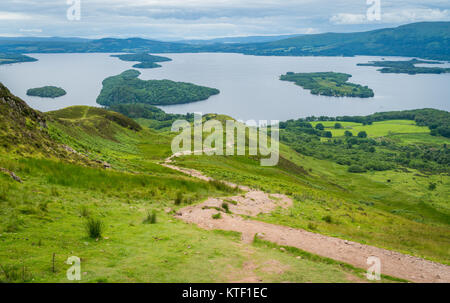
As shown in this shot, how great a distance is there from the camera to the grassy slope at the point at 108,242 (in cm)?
1055

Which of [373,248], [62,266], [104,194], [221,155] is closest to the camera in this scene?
[62,266]

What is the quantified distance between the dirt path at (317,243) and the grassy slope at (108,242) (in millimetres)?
1195

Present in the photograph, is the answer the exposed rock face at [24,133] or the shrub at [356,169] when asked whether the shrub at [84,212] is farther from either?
the shrub at [356,169]

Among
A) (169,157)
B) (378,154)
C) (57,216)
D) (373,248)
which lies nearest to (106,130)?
(169,157)

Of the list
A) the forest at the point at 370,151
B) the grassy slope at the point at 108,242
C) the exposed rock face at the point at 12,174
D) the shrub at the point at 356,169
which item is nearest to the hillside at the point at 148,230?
the grassy slope at the point at 108,242

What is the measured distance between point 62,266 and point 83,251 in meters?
1.63

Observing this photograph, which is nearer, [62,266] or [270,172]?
[62,266]

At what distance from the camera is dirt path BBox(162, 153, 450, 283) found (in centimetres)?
1350

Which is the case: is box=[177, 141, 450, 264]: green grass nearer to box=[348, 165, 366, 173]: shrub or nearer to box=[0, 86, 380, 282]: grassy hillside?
box=[348, 165, 366, 173]: shrub

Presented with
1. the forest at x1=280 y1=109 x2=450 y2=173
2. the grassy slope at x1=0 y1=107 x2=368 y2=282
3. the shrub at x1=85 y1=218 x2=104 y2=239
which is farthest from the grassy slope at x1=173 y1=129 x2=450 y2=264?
the forest at x1=280 y1=109 x2=450 y2=173

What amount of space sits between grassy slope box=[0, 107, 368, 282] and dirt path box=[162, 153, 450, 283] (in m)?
1.19

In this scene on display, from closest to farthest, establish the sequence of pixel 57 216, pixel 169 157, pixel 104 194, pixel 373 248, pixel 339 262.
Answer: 1. pixel 339 262
2. pixel 57 216
3. pixel 373 248
4. pixel 104 194
5. pixel 169 157

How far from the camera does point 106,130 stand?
69188mm
